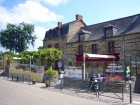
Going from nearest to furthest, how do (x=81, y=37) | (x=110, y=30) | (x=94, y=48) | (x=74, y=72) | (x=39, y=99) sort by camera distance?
(x=39, y=99) → (x=74, y=72) → (x=110, y=30) → (x=94, y=48) → (x=81, y=37)

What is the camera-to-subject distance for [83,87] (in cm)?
1884

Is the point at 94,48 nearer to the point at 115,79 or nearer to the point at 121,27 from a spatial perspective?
the point at 121,27

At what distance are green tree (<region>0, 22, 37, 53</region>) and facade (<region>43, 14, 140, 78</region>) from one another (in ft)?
58.3

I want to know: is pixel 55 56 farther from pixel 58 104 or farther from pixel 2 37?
pixel 2 37

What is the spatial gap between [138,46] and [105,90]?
10.8 m

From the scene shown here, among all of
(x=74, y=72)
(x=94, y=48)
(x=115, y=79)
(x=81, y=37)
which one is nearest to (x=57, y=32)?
(x=81, y=37)

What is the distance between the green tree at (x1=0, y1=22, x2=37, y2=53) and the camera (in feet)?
171

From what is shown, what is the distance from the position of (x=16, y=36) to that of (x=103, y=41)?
97.6 ft

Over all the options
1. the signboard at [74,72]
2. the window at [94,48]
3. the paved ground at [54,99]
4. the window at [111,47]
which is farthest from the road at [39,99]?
the window at [94,48]

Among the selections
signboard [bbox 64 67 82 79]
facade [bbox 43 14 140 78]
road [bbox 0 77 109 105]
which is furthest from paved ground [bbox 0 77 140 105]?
facade [bbox 43 14 140 78]

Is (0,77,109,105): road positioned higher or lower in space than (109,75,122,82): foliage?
lower

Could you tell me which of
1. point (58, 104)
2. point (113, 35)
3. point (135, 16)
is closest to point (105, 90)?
point (58, 104)

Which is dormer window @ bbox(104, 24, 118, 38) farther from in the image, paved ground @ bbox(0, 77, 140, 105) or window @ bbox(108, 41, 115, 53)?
paved ground @ bbox(0, 77, 140, 105)

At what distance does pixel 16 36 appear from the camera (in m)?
53.2
